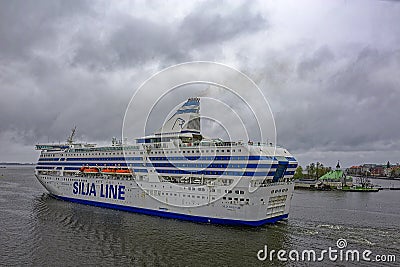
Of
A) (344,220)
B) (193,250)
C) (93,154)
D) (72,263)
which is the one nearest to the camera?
(72,263)

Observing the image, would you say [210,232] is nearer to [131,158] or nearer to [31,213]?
[131,158]

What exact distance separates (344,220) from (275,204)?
27.2 feet

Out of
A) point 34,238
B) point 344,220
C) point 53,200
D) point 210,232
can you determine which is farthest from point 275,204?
point 53,200

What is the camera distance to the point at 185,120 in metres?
31.8

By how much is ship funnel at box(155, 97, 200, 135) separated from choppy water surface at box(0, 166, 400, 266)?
8542 millimetres

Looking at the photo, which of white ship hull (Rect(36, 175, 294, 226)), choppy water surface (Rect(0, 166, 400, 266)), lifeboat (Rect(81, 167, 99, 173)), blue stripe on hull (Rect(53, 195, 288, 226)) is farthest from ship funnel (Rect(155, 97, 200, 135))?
lifeboat (Rect(81, 167, 99, 173))

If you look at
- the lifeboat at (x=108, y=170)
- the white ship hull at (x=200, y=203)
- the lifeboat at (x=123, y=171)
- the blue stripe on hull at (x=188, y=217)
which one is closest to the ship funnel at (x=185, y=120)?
the lifeboat at (x=123, y=171)

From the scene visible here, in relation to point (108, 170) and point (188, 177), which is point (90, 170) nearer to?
point (108, 170)

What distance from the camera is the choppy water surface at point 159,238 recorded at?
18.7 m

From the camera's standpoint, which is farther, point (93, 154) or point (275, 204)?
point (93, 154)

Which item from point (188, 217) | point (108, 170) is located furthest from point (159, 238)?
point (108, 170)

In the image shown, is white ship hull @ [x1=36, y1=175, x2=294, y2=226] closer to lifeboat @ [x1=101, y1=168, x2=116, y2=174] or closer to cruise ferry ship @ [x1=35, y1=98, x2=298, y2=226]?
cruise ferry ship @ [x1=35, y1=98, x2=298, y2=226]

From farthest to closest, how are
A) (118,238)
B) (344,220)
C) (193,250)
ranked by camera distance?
(344,220)
(118,238)
(193,250)

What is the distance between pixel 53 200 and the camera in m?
39.5
